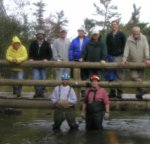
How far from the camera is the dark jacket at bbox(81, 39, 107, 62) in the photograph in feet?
44.8

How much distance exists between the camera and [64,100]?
13516 millimetres

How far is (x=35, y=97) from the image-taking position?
1415 centimetres

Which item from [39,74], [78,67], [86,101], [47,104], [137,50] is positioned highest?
[137,50]

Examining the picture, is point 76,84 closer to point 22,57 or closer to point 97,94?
point 97,94

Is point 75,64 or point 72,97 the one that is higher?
point 75,64

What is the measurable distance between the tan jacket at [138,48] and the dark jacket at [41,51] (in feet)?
6.89

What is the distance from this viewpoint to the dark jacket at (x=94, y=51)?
538 inches

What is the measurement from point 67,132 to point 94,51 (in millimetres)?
2230

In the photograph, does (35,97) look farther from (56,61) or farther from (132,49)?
(132,49)

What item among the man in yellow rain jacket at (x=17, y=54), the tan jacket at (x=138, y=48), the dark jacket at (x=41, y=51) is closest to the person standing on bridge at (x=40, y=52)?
the dark jacket at (x=41, y=51)

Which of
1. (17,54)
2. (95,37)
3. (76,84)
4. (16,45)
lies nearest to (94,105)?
(76,84)

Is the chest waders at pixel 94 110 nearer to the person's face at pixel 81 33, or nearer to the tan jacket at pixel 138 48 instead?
the tan jacket at pixel 138 48

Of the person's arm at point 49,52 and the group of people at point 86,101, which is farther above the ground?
the person's arm at point 49,52

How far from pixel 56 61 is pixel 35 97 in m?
1.22
